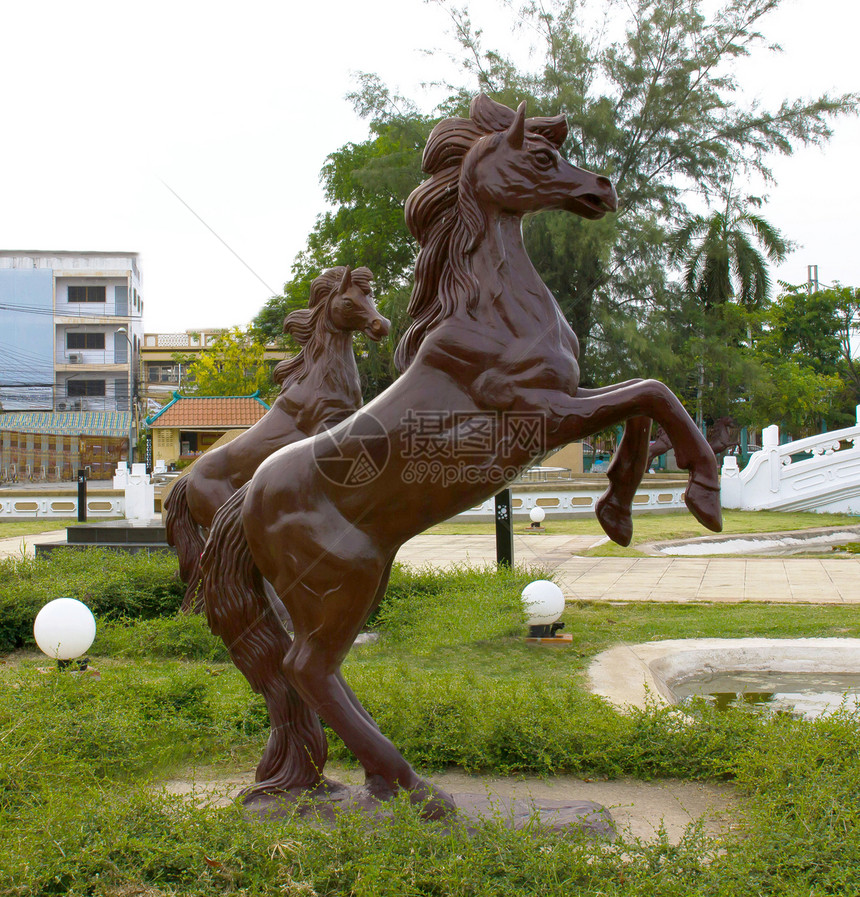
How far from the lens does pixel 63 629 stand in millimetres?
5258

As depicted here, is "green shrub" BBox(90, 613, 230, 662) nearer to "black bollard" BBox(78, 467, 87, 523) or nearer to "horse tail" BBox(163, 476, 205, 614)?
"horse tail" BBox(163, 476, 205, 614)

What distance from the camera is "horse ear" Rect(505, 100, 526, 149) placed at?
9.29 ft

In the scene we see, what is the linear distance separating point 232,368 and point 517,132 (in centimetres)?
3946

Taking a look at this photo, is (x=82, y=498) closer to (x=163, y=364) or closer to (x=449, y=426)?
(x=449, y=426)

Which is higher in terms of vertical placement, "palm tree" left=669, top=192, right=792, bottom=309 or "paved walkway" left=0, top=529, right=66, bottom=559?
"palm tree" left=669, top=192, right=792, bottom=309

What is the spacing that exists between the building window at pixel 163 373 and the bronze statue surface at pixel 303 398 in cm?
4684

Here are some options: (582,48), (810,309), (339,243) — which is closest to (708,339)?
(582,48)

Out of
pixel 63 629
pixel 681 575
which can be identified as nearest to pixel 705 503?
pixel 63 629

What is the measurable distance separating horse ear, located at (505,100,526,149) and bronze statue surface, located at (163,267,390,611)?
2770 mm

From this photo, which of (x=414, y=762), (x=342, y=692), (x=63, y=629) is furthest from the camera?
(x=63, y=629)

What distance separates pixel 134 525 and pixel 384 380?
1464 cm

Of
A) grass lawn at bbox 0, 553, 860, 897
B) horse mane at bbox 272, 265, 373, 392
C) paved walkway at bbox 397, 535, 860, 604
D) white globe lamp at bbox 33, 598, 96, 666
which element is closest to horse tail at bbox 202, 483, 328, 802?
grass lawn at bbox 0, 553, 860, 897

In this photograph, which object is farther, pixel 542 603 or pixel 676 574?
pixel 676 574

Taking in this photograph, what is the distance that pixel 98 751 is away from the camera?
3922 mm
